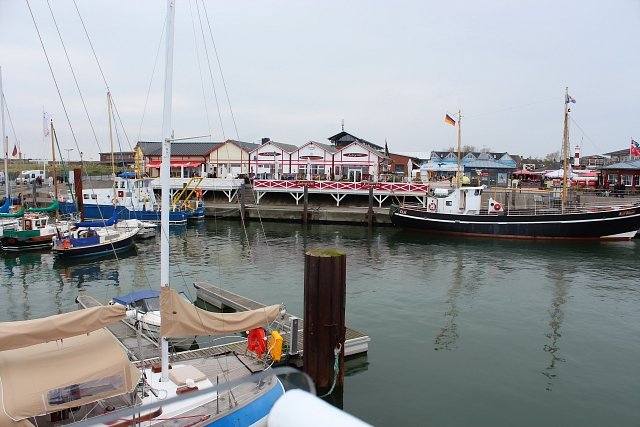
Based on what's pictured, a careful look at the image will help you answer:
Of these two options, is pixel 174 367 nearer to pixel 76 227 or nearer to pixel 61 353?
pixel 61 353

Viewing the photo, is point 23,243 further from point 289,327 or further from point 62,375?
point 62,375

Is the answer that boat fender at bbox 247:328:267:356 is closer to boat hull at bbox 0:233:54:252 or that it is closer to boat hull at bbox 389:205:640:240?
boat hull at bbox 0:233:54:252

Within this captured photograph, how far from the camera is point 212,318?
34.3 ft

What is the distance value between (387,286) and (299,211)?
88.1ft

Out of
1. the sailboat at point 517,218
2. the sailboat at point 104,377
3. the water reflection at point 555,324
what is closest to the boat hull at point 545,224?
the sailboat at point 517,218

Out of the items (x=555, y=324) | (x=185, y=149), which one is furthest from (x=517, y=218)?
(x=185, y=149)

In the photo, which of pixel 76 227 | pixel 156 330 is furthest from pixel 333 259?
pixel 76 227

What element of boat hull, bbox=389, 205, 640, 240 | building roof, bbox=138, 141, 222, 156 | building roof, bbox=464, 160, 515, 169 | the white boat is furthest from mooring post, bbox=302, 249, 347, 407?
building roof, bbox=138, 141, 222, 156

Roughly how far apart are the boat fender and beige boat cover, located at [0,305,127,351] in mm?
3837

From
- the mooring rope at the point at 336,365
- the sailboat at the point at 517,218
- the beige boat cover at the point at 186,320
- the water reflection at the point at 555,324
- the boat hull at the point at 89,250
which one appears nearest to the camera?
the beige boat cover at the point at 186,320

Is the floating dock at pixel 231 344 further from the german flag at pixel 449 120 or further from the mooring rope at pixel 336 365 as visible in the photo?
the german flag at pixel 449 120

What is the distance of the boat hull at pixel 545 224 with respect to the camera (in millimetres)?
38188

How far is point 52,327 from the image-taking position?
890 centimetres

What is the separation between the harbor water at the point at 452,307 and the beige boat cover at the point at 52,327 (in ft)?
21.3
